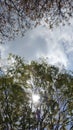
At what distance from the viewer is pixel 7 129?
110 ft

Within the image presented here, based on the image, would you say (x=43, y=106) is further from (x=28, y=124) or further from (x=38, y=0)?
(x=38, y=0)

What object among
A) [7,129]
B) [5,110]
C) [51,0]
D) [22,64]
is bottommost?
[51,0]

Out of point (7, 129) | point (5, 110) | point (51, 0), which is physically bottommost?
point (51, 0)

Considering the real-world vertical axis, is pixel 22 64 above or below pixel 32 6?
above

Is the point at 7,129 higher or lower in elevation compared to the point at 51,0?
higher

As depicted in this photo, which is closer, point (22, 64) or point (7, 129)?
point (7, 129)

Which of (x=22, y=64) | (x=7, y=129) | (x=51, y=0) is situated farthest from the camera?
(x=22, y=64)

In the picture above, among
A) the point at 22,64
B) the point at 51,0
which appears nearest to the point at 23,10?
the point at 51,0

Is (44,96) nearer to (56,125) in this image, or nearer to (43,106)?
(43,106)

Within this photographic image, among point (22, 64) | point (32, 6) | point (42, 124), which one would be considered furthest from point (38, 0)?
point (22, 64)

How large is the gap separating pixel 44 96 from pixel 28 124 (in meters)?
3.87

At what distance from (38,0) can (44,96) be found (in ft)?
82.3

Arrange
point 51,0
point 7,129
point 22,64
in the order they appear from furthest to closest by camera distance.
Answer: point 22,64 → point 7,129 → point 51,0

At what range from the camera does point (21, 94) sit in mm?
34812
